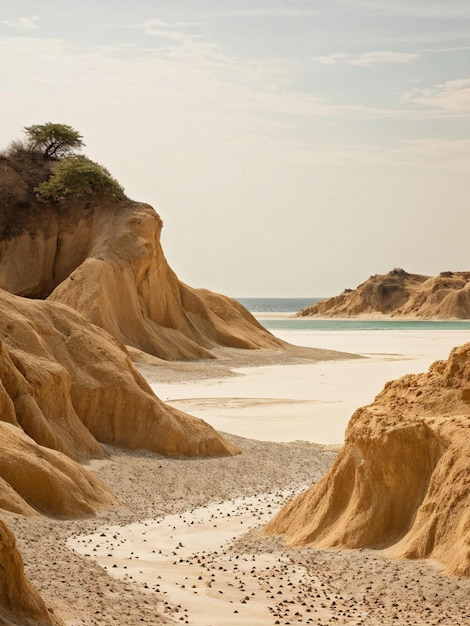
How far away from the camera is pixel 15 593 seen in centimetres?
740

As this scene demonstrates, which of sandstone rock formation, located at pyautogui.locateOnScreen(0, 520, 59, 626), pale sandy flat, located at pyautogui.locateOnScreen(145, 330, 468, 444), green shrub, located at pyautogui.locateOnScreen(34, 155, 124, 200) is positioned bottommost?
pale sandy flat, located at pyautogui.locateOnScreen(145, 330, 468, 444)

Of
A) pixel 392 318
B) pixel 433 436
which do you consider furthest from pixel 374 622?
pixel 392 318

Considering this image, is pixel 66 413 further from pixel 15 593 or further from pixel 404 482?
pixel 15 593

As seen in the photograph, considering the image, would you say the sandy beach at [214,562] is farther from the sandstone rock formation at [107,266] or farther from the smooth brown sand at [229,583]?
the sandstone rock formation at [107,266]

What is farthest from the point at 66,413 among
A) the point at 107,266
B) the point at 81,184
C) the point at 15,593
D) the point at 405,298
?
the point at 405,298

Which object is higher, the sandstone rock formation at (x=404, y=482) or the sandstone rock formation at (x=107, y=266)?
the sandstone rock formation at (x=107, y=266)

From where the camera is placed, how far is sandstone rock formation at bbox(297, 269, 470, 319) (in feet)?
391

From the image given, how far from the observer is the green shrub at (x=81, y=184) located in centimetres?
4684

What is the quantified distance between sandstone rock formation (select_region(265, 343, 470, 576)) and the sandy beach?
0.31 meters

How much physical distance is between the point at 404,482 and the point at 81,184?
37980 millimetres

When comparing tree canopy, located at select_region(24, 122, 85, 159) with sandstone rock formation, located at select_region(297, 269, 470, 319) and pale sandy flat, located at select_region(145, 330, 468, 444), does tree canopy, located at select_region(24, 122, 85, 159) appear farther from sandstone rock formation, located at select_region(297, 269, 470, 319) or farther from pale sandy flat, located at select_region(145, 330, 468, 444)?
sandstone rock formation, located at select_region(297, 269, 470, 319)

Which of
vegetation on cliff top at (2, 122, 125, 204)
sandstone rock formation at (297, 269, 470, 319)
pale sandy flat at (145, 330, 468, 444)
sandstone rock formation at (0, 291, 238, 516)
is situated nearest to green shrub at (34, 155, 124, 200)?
vegetation on cliff top at (2, 122, 125, 204)

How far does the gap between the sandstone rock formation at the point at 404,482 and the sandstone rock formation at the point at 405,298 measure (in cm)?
10815

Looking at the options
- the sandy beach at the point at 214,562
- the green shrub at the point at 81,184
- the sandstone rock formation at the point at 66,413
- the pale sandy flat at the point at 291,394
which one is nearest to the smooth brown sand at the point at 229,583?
the sandy beach at the point at 214,562
